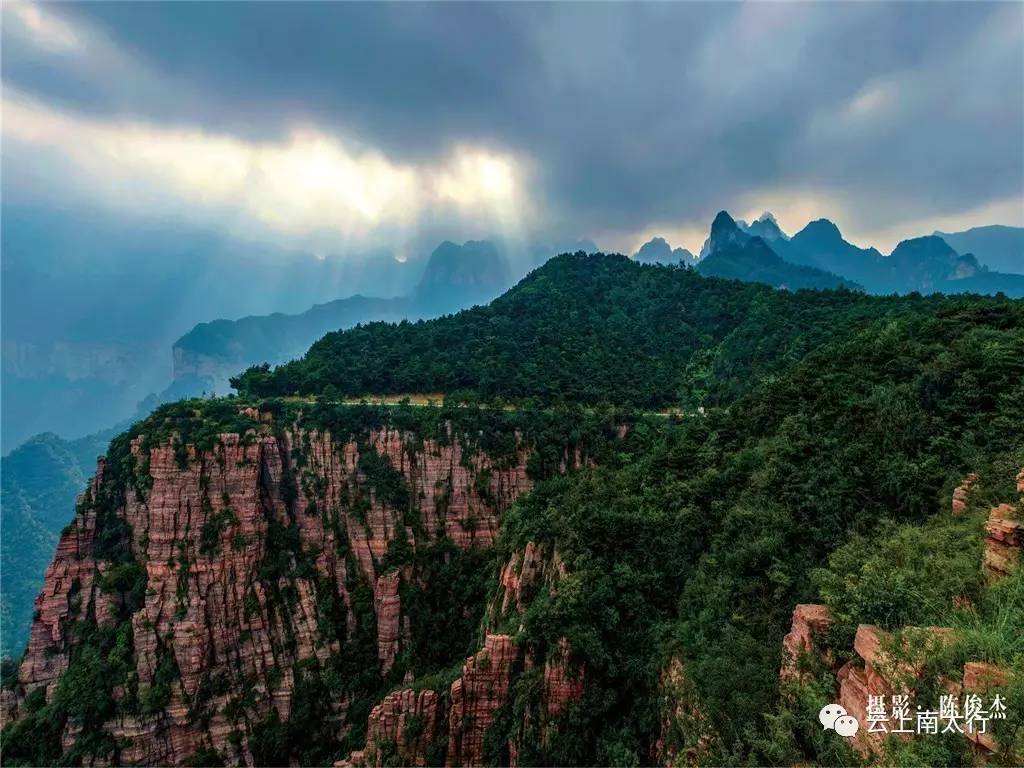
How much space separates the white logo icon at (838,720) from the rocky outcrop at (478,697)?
11642 millimetres

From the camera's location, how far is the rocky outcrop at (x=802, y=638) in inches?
381

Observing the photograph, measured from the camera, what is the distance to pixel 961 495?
1259cm

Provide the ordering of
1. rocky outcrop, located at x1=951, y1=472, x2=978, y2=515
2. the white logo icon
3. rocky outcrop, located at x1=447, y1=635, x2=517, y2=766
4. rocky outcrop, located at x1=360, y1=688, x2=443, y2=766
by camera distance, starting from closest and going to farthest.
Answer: the white logo icon, rocky outcrop, located at x1=951, y1=472, x2=978, y2=515, rocky outcrop, located at x1=447, y1=635, x2=517, y2=766, rocky outcrop, located at x1=360, y1=688, x2=443, y2=766

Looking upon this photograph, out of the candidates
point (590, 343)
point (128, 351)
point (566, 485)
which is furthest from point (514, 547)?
point (128, 351)

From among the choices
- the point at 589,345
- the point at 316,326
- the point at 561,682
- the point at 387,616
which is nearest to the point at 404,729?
the point at 561,682

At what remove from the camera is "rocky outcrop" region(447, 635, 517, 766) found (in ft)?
59.5

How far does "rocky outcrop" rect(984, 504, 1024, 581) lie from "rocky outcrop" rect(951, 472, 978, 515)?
3380mm

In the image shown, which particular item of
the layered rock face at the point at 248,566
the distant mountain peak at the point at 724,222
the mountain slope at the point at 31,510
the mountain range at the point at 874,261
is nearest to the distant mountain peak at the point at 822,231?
the mountain range at the point at 874,261

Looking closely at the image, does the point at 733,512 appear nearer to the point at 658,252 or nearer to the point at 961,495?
the point at 961,495

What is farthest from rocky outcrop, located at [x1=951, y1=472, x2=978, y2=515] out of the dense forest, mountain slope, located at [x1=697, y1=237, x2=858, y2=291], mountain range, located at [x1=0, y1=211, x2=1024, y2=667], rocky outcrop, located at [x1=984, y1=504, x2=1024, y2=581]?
mountain slope, located at [x1=697, y1=237, x2=858, y2=291]

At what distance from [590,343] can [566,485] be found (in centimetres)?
1938

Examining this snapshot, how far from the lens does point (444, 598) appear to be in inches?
1169

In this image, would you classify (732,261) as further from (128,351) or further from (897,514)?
(128,351)

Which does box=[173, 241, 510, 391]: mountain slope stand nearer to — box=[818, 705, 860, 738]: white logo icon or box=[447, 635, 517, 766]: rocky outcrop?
box=[447, 635, 517, 766]: rocky outcrop
